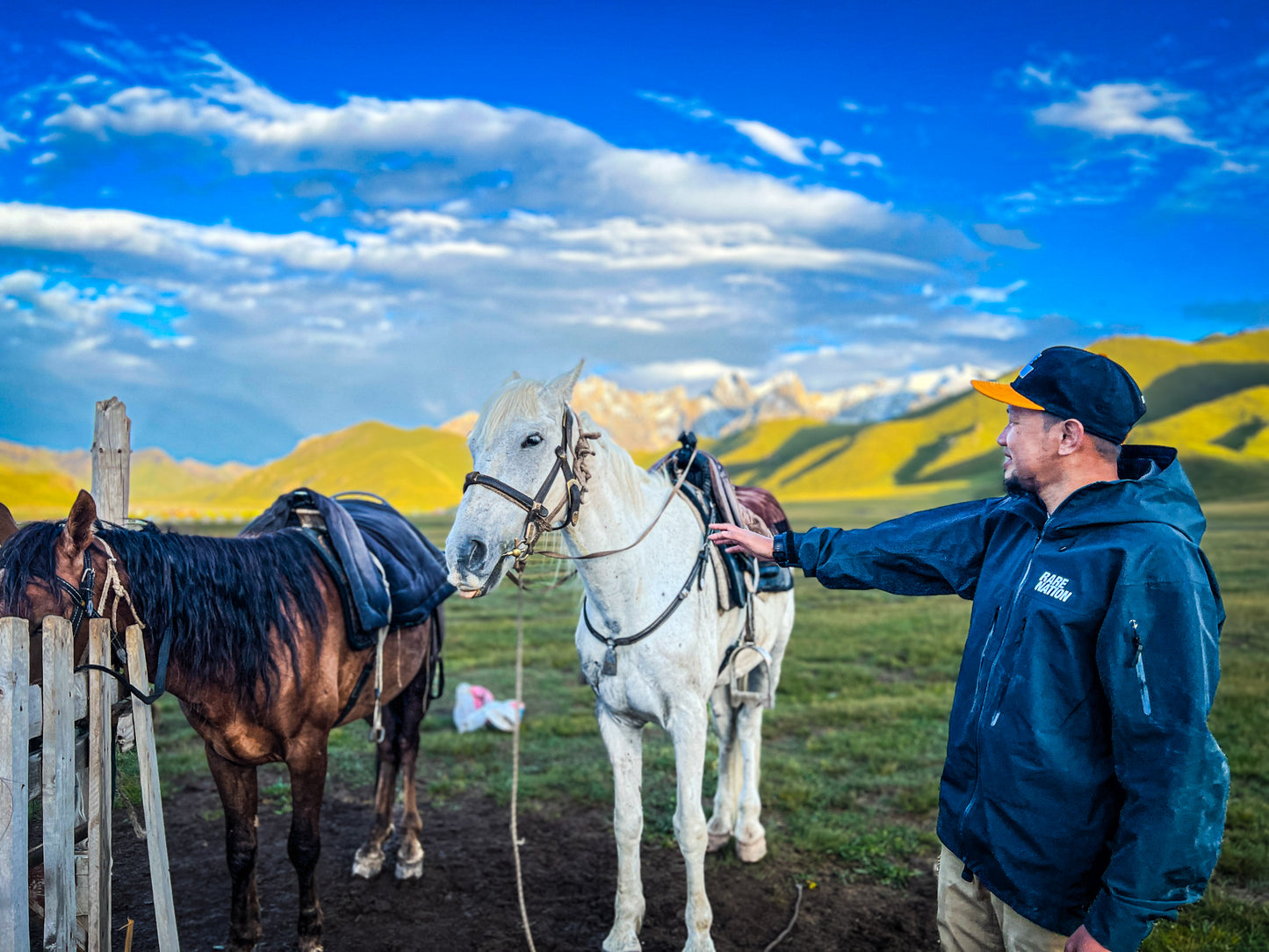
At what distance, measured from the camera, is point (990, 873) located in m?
2.00

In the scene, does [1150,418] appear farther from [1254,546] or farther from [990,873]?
[990,873]

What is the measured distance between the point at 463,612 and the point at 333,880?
12195mm

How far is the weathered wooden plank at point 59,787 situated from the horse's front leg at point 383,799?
2024 mm

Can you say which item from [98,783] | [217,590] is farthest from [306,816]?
[217,590]

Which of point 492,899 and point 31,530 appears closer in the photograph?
point 31,530

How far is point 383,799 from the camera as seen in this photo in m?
4.70

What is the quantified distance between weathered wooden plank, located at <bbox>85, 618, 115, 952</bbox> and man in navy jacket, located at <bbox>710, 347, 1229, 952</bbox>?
286cm

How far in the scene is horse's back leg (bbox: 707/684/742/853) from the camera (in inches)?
189

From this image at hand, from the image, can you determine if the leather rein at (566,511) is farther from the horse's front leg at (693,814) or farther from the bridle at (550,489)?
the horse's front leg at (693,814)

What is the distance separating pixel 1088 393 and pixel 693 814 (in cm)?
252

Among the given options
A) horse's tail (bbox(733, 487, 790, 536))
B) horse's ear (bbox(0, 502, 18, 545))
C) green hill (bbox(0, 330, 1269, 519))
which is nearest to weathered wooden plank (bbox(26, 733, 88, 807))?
horse's ear (bbox(0, 502, 18, 545))

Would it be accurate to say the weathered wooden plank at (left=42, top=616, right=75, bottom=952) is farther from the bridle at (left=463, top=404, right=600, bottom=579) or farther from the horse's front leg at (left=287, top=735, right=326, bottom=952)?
the bridle at (left=463, top=404, right=600, bottom=579)

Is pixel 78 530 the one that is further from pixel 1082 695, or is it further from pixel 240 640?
pixel 1082 695

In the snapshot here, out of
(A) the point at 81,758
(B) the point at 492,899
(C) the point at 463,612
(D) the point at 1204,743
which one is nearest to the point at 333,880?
(B) the point at 492,899
